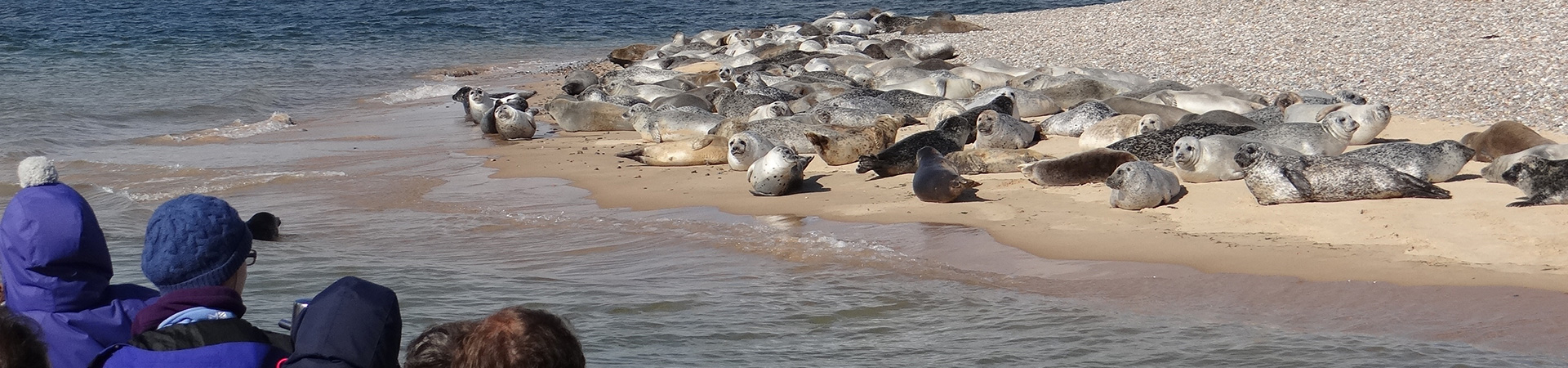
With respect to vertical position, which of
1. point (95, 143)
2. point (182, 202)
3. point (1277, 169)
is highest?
point (182, 202)

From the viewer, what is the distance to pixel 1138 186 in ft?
18.5

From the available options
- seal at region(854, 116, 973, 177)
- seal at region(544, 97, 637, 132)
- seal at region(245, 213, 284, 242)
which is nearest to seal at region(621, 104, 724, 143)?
seal at region(544, 97, 637, 132)

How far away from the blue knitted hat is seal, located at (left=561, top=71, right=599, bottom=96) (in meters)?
11.0

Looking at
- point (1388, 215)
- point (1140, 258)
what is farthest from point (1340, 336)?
point (1388, 215)

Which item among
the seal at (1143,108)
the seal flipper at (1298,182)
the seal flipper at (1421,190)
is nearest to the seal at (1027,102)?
the seal at (1143,108)

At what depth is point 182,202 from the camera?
2303mm

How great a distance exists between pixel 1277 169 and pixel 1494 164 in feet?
3.58

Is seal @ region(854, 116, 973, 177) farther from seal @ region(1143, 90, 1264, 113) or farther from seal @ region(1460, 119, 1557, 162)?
seal @ region(1460, 119, 1557, 162)

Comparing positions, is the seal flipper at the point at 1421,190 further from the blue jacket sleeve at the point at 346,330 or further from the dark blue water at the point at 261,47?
the dark blue water at the point at 261,47

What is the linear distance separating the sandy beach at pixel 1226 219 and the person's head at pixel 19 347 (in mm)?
3851

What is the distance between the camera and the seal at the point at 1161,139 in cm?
670

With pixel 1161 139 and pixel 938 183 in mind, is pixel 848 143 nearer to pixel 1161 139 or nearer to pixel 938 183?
pixel 938 183

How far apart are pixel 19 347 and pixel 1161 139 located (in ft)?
19.9

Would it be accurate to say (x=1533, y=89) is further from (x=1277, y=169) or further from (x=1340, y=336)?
(x=1340, y=336)
